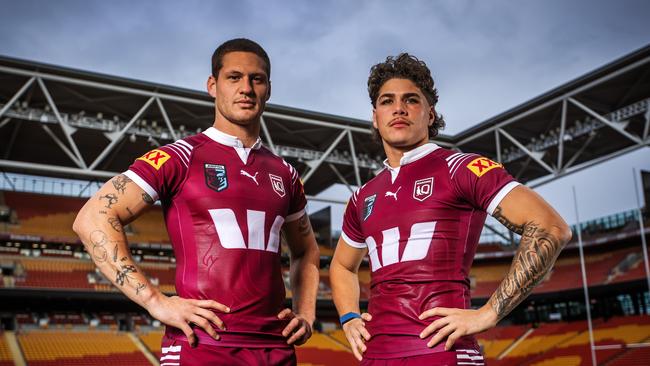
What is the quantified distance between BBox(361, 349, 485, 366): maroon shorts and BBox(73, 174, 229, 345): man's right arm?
1123 millimetres

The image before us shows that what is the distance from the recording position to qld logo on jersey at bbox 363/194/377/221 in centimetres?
453

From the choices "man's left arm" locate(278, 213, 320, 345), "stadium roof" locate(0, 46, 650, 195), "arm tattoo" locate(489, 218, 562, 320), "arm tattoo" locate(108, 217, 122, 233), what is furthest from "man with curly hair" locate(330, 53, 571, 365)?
"stadium roof" locate(0, 46, 650, 195)

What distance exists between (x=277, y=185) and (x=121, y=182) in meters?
1.04

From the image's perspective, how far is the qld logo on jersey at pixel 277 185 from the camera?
14.1 feet

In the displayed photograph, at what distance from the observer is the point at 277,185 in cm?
433

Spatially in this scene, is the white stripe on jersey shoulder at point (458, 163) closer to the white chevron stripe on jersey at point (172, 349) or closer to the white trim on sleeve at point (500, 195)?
the white trim on sleeve at point (500, 195)

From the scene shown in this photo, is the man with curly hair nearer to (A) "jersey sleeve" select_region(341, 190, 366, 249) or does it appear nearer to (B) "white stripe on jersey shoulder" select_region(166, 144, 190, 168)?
(A) "jersey sleeve" select_region(341, 190, 366, 249)

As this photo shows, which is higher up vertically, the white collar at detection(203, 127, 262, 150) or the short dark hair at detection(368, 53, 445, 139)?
the short dark hair at detection(368, 53, 445, 139)

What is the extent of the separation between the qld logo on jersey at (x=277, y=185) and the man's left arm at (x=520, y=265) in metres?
1.27

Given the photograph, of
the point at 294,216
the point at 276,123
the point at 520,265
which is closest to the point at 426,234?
the point at 520,265

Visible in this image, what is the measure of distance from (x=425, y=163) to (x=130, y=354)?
2463 centimetres

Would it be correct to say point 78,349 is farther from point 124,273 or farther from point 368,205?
point 124,273

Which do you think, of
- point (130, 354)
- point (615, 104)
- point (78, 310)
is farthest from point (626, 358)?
point (78, 310)

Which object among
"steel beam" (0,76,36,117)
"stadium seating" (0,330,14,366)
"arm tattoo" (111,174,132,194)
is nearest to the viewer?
"arm tattoo" (111,174,132,194)
